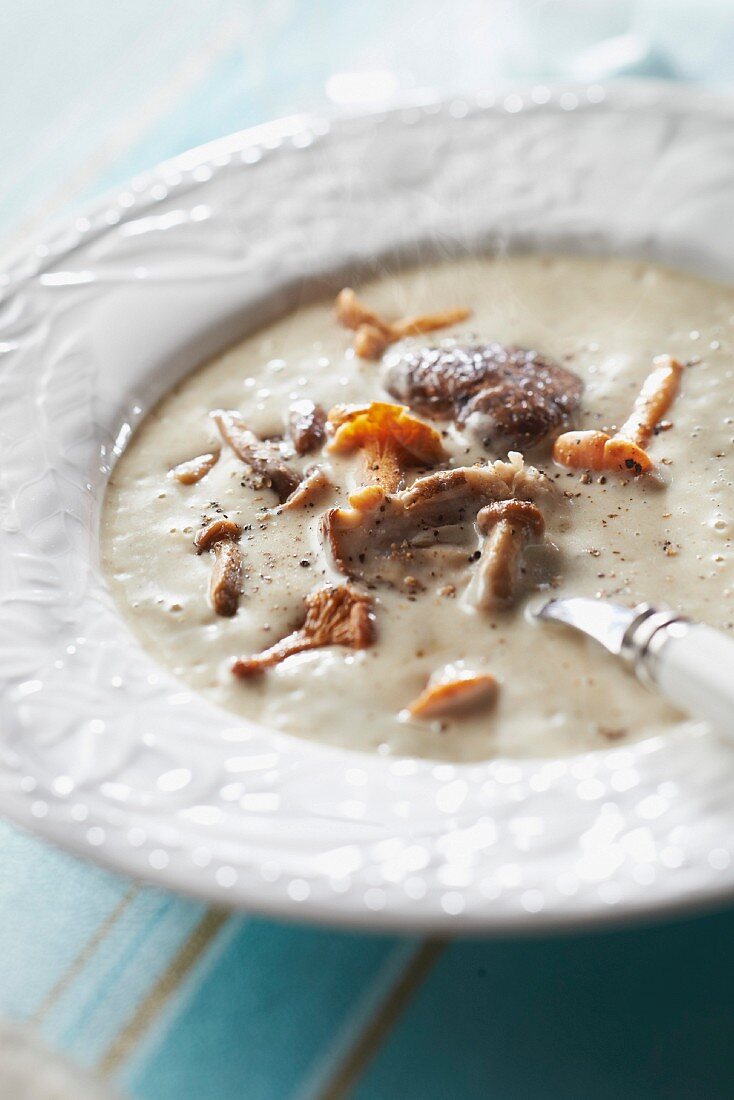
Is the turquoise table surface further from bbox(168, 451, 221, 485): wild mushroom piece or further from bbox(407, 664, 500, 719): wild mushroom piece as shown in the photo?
bbox(168, 451, 221, 485): wild mushroom piece

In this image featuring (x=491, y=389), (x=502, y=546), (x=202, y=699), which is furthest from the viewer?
(x=491, y=389)

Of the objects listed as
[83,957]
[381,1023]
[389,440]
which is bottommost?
[381,1023]

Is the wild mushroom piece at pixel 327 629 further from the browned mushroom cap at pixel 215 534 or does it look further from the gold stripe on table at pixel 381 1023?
the gold stripe on table at pixel 381 1023

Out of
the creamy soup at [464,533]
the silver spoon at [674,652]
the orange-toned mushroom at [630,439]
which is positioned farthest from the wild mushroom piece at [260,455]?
the silver spoon at [674,652]

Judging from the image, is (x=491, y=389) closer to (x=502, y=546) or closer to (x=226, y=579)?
(x=502, y=546)

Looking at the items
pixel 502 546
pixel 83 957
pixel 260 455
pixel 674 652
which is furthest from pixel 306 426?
pixel 83 957

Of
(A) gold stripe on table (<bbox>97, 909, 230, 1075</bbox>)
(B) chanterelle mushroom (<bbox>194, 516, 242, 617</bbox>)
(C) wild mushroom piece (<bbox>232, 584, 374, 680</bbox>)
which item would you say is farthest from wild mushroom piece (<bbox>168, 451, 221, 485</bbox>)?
(A) gold stripe on table (<bbox>97, 909, 230, 1075</bbox>)
